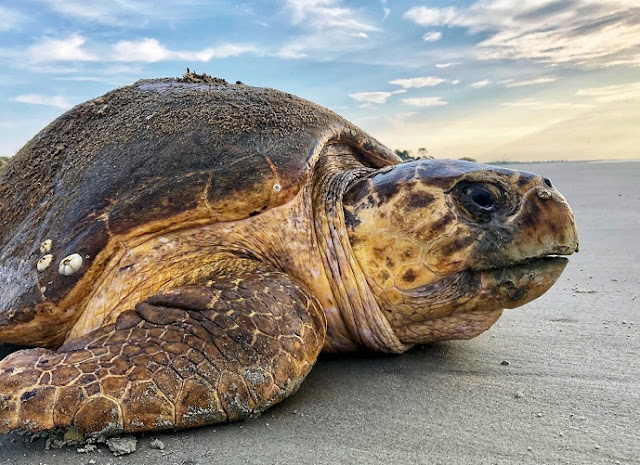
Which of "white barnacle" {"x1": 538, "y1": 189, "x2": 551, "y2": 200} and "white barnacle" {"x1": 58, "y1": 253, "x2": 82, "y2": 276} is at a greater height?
"white barnacle" {"x1": 538, "y1": 189, "x2": 551, "y2": 200}

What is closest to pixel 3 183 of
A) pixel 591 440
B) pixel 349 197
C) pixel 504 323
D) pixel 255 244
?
pixel 255 244

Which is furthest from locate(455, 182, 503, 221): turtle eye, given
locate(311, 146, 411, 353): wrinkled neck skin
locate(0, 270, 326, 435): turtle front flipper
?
locate(0, 270, 326, 435): turtle front flipper

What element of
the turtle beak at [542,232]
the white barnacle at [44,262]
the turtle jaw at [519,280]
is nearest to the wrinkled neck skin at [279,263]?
the white barnacle at [44,262]

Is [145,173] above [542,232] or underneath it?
above

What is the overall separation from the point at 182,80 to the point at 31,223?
126cm

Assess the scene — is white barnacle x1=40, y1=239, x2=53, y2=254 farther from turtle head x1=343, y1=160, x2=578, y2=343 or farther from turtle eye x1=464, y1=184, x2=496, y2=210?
turtle eye x1=464, y1=184, x2=496, y2=210

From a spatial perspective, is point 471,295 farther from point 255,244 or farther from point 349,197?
point 255,244

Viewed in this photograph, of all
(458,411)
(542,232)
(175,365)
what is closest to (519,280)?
(542,232)

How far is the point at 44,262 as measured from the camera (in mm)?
2221

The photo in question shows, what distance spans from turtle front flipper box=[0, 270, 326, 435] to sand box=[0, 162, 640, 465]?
0.28 ft

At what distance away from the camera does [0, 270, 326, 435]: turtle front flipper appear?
154 cm

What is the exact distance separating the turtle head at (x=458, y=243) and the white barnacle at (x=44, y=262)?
127 cm

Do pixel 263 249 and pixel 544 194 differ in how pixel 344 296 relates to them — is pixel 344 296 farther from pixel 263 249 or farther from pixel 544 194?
pixel 544 194

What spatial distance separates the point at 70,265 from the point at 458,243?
1.57 m
